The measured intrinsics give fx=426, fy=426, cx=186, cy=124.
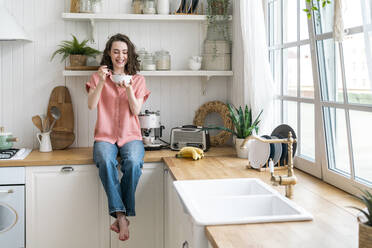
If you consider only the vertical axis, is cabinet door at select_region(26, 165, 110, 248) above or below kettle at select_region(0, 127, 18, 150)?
below

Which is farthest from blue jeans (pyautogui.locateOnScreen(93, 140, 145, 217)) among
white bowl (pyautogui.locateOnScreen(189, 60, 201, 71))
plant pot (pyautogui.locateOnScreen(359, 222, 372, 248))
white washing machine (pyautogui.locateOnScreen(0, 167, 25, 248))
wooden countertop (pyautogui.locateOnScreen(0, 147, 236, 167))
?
plant pot (pyautogui.locateOnScreen(359, 222, 372, 248))

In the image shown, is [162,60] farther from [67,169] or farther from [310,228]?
[310,228]

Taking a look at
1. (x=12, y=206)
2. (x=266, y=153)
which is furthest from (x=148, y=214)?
(x=266, y=153)

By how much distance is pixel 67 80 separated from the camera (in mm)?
3443

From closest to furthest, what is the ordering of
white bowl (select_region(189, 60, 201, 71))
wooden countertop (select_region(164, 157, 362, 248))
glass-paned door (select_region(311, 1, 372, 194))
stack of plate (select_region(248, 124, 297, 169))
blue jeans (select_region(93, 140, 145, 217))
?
wooden countertop (select_region(164, 157, 362, 248)) → glass-paned door (select_region(311, 1, 372, 194)) → stack of plate (select_region(248, 124, 297, 169)) → blue jeans (select_region(93, 140, 145, 217)) → white bowl (select_region(189, 60, 201, 71))

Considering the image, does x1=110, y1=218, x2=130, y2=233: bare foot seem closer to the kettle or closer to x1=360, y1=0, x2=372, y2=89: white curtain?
the kettle

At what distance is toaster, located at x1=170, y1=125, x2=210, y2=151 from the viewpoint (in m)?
3.24

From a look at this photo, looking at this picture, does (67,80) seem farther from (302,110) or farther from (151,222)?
(302,110)

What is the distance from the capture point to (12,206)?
2.87 meters

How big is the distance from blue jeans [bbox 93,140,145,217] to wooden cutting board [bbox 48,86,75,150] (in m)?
0.51

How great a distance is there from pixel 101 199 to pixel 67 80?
105cm

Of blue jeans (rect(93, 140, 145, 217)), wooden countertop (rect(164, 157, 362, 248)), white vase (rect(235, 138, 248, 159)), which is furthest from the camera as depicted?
white vase (rect(235, 138, 248, 159))

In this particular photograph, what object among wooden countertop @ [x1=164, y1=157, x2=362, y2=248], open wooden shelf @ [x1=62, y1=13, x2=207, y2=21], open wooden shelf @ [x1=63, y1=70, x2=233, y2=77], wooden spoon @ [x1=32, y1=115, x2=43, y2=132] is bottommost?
wooden countertop @ [x1=164, y1=157, x2=362, y2=248]

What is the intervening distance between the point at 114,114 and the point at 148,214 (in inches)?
30.3
